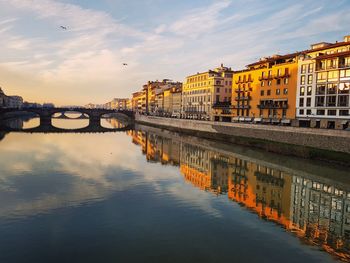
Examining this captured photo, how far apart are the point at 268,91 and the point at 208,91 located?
29.4 m

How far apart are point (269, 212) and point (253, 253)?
8438 millimetres

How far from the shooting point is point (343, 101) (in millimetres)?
53875

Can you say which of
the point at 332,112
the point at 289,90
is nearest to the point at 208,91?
the point at 289,90

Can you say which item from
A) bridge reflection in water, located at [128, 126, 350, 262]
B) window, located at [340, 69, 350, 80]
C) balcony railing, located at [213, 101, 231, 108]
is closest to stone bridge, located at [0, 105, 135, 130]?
balcony railing, located at [213, 101, 231, 108]

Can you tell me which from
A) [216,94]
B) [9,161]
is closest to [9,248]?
[9,161]

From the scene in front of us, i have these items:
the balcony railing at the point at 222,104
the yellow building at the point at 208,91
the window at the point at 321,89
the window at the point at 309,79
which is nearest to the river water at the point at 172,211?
the window at the point at 321,89

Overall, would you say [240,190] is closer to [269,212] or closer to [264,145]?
[269,212]

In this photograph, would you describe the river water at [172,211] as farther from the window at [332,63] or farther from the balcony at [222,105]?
the balcony at [222,105]

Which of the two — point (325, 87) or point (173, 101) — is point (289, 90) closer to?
point (325, 87)

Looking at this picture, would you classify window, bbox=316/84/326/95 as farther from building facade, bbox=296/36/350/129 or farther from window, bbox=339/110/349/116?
window, bbox=339/110/349/116

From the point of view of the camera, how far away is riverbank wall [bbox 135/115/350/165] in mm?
42625

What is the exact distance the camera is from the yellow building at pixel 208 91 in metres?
97.7

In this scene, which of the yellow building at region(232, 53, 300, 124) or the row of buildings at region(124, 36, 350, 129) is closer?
the row of buildings at region(124, 36, 350, 129)

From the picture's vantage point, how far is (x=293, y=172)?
39.3 meters
